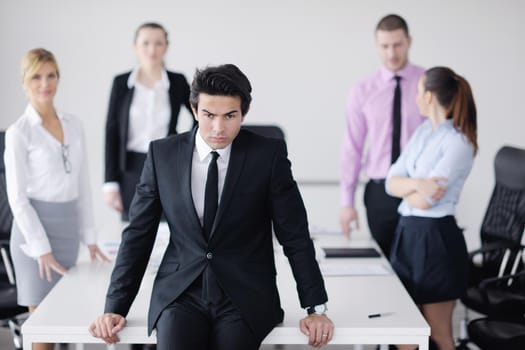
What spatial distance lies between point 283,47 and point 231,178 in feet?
10.00

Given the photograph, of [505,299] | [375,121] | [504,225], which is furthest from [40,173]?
[504,225]

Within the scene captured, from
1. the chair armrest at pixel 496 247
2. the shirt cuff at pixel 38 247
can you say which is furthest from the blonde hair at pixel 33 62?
the chair armrest at pixel 496 247

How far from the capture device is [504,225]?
4098mm

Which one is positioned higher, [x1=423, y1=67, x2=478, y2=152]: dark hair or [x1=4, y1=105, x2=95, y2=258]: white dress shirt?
[x1=423, y1=67, x2=478, y2=152]: dark hair

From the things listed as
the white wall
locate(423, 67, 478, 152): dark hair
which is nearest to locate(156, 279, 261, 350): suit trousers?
locate(423, 67, 478, 152): dark hair

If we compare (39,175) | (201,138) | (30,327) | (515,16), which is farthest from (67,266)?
(515,16)

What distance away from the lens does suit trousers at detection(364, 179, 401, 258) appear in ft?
12.2

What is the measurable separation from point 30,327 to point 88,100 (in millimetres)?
3060

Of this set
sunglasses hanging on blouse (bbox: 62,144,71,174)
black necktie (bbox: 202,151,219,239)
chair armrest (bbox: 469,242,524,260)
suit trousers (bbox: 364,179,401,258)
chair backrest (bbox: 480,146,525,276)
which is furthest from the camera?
chair backrest (bbox: 480,146,525,276)

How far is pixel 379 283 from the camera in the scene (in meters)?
2.91

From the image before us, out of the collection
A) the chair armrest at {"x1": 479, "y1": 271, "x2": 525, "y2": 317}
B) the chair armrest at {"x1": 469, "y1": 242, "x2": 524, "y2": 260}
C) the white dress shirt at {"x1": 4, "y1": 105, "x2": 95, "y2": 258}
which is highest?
the white dress shirt at {"x1": 4, "y1": 105, "x2": 95, "y2": 258}

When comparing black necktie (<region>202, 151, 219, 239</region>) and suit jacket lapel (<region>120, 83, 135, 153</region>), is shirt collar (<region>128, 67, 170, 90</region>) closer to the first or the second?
suit jacket lapel (<region>120, 83, 135, 153</region>)

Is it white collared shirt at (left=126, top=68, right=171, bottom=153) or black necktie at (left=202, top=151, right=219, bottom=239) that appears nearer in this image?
black necktie at (left=202, top=151, right=219, bottom=239)

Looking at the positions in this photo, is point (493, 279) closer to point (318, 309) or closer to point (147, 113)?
point (318, 309)
